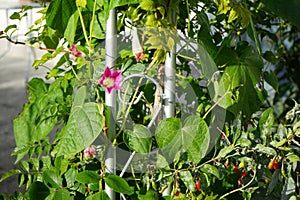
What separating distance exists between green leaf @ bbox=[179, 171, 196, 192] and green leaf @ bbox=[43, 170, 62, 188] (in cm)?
22

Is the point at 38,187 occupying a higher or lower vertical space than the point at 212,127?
lower

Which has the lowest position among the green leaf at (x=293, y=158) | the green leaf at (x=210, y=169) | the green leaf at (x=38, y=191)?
the green leaf at (x=38, y=191)

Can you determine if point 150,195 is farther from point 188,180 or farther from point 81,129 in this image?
point 81,129

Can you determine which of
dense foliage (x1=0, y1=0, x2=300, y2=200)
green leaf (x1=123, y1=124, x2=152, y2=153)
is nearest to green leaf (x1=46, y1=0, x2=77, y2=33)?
dense foliage (x1=0, y1=0, x2=300, y2=200)

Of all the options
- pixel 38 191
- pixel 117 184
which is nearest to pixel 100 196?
pixel 117 184

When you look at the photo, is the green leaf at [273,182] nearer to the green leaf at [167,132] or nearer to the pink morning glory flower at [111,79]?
the green leaf at [167,132]

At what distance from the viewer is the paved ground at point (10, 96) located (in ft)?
10.5

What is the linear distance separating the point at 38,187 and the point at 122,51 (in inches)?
11.4

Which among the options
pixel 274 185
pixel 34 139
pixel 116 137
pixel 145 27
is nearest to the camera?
pixel 145 27

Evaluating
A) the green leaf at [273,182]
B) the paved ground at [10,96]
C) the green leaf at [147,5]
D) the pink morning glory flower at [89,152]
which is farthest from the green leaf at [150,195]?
the paved ground at [10,96]

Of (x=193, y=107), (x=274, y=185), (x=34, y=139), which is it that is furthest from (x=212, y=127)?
(x=34, y=139)

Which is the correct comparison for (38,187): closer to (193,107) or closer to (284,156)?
(193,107)

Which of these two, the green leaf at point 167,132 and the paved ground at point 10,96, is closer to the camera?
the green leaf at point 167,132

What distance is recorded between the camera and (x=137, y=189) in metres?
1.09
